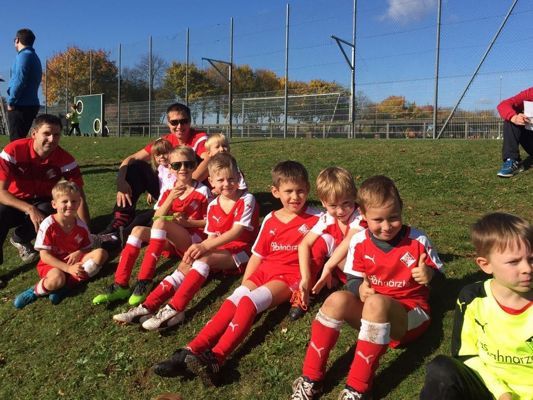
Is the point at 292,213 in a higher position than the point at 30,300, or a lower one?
higher

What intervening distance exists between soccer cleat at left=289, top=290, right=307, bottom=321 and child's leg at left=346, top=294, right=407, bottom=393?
88 cm

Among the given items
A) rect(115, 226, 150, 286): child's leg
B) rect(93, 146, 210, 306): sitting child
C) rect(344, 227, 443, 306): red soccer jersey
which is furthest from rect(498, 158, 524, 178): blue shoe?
rect(115, 226, 150, 286): child's leg

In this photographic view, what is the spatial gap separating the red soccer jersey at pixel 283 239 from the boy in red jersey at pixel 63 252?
1.79m

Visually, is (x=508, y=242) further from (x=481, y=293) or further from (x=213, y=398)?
(x=213, y=398)

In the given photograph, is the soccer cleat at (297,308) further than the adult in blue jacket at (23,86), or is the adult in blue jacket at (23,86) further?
the adult in blue jacket at (23,86)

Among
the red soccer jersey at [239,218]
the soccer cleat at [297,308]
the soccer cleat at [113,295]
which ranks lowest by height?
the soccer cleat at [113,295]

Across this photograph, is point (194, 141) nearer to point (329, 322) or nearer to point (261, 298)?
point (261, 298)

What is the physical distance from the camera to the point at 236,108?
26.2 metres

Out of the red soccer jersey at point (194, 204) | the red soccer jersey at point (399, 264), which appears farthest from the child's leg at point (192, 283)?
the red soccer jersey at point (399, 264)

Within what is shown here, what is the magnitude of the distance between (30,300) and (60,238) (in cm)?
65

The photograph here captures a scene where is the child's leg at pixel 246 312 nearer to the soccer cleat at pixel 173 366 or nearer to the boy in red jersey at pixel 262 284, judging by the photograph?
the boy in red jersey at pixel 262 284

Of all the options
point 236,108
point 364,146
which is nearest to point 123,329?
point 364,146

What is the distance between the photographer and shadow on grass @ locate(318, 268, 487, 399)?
3.05m

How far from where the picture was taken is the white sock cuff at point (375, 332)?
2879mm
